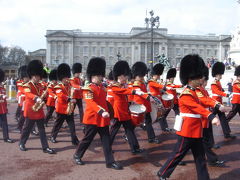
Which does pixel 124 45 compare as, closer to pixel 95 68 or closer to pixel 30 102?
pixel 30 102

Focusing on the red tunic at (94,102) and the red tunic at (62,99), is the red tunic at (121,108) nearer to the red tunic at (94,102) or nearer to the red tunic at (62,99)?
the red tunic at (94,102)

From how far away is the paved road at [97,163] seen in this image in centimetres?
422

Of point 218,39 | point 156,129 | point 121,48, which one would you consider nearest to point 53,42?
point 121,48

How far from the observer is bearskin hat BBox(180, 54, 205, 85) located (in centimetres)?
396

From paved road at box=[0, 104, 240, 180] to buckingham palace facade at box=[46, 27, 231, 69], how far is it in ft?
220

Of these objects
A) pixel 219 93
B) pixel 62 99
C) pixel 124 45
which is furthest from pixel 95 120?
pixel 124 45

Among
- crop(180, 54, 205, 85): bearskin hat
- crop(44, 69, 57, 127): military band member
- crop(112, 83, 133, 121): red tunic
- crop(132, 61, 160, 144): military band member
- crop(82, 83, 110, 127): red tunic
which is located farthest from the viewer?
crop(44, 69, 57, 127): military band member

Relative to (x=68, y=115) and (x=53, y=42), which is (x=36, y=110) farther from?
(x=53, y=42)

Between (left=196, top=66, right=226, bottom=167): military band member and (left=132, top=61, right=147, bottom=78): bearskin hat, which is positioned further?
(left=132, top=61, right=147, bottom=78): bearskin hat

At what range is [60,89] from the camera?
6051 millimetres

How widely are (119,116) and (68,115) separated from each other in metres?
1.30

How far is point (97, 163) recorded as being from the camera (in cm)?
483

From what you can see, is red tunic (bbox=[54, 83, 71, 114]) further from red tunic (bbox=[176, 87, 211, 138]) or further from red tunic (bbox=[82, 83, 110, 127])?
red tunic (bbox=[176, 87, 211, 138])

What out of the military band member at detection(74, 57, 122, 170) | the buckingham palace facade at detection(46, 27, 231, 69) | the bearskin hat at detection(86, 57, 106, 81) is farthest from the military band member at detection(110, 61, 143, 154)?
the buckingham palace facade at detection(46, 27, 231, 69)
